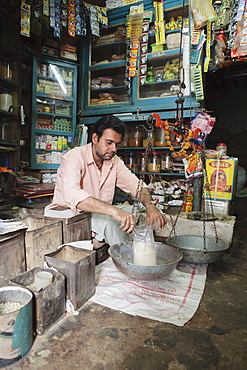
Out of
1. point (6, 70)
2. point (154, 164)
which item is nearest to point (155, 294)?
point (154, 164)

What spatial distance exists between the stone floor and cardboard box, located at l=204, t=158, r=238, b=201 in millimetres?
1894

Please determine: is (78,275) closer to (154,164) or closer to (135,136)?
(154,164)

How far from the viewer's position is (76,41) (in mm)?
4609

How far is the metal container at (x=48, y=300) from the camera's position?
1303 millimetres

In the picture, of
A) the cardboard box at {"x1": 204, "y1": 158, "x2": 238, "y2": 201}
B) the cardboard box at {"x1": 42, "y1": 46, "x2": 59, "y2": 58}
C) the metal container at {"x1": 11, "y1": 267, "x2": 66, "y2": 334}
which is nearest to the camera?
the metal container at {"x1": 11, "y1": 267, "x2": 66, "y2": 334}

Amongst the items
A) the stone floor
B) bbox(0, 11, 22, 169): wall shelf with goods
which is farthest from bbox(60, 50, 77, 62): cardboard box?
the stone floor

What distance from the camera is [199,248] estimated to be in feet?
8.17

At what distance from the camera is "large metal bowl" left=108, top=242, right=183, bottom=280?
1.60 metres

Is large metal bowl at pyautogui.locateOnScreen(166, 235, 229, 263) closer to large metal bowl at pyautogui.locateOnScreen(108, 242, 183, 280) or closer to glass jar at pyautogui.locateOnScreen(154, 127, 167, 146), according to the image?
large metal bowl at pyautogui.locateOnScreen(108, 242, 183, 280)

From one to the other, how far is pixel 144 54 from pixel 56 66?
1508mm

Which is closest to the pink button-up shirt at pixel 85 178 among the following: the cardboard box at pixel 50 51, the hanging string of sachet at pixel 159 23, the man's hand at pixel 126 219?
the man's hand at pixel 126 219

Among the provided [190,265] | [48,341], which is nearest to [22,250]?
[48,341]

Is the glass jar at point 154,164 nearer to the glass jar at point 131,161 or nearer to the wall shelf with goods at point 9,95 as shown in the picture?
the glass jar at point 131,161

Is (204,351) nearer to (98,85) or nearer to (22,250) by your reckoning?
(22,250)
